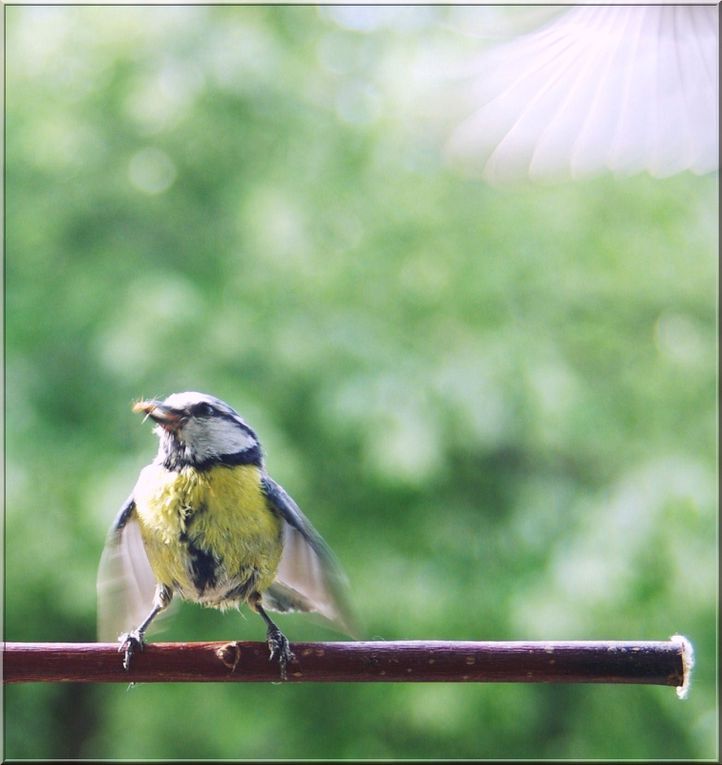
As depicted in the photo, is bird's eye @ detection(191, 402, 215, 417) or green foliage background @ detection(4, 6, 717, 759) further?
green foliage background @ detection(4, 6, 717, 759)

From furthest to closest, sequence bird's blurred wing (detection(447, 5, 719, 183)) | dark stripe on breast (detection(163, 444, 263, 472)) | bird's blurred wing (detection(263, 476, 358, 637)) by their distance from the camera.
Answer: bird's blurred wing (detection(447, 5, 719, 183)) → dark stripe on breast (detection(163, 444, 263, 472)) → bird's blurred wing (detection(263, 476, 358, 637))

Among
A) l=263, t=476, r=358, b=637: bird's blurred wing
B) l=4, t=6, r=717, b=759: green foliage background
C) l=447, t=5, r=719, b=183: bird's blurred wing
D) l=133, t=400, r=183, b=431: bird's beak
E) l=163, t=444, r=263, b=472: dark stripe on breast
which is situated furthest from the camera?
l=4, t=6, r=717, b=759: green foliage background

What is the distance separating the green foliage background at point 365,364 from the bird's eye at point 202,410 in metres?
1.41

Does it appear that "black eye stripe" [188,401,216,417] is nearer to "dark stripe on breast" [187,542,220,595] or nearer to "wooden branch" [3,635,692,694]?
"dark stripe on breast" [187,542,220,595]

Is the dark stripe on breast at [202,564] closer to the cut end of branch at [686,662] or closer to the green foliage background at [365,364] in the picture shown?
the cut end of branch at [686,662]

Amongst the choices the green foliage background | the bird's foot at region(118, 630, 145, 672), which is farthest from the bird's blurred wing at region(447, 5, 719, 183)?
the green foliage background

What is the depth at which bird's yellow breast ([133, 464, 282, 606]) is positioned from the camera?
148cm

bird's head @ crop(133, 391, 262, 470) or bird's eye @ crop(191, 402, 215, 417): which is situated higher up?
bird's eye @ crop(191, 402, 215, 417)

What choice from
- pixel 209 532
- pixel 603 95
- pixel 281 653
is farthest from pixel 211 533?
pixel 603 95

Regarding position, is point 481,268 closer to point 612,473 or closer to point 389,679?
point 612,473

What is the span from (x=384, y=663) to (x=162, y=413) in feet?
1.56

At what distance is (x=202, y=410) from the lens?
143 cm

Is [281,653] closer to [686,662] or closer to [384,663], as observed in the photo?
[384,663]

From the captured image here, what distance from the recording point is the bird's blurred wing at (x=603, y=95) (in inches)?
63.7
